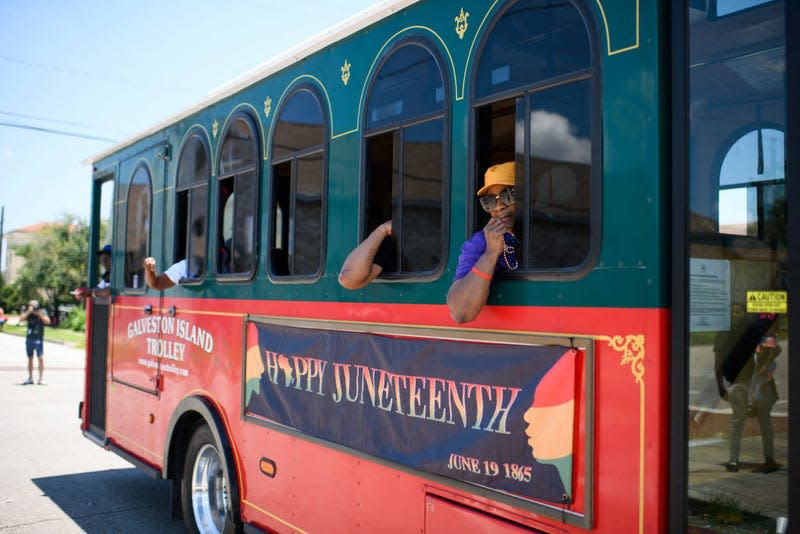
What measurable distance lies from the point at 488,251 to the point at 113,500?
5.34 meters

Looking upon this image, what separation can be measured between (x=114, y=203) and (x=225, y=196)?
8.46 feet

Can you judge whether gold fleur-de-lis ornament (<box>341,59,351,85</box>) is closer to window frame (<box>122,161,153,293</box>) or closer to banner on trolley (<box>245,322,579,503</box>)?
banner on trolley (<box>245,322,579,503</box>)

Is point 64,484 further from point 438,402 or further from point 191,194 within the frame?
point 438,402

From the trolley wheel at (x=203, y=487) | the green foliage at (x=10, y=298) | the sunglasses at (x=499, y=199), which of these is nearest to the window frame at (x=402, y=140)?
the sunglasses at (x=499, y=199)

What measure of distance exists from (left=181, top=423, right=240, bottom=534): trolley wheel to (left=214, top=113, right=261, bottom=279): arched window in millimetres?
1198

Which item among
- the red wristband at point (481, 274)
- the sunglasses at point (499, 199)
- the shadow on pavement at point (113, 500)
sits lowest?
the shadow on pavement at point (113, 500)

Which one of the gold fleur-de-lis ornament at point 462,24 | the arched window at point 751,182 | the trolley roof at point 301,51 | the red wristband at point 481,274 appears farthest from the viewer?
the trolley roof at point 301,51

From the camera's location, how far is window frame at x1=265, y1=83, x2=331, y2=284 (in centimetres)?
390

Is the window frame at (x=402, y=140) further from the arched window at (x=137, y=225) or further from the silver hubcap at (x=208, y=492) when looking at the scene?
the arched window at (x=137, y=225)

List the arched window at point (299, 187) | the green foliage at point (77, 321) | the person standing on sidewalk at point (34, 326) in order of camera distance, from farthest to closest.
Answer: the green foliage at point (77, 321)
the person standing on sidewalk at point (34, 326)
the arched window at point (299, 187)

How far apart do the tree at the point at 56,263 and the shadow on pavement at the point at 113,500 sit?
145 feet

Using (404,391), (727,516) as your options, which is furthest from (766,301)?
(404,391)

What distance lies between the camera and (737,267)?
2.45m

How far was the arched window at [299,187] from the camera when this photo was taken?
13.1ft
